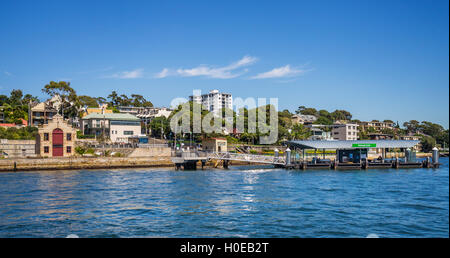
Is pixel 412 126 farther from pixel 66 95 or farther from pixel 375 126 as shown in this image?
pixel 66 95

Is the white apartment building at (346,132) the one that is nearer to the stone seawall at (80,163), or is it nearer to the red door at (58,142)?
the stone seawall at (80,163)

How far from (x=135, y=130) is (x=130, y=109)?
143 ft

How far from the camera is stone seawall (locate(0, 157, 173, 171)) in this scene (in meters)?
49.4

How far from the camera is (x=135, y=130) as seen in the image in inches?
3196

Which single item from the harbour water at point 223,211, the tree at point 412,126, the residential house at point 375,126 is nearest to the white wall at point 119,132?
the harbour water at point 223,211

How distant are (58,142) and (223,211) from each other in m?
44.2

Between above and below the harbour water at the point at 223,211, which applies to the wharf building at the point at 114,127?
above

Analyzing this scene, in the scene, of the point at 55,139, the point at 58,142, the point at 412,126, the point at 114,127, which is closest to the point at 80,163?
the point at 58,142

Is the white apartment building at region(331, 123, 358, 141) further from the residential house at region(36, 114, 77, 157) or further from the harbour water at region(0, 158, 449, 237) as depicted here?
the harbour water at region(0, 158, 449, 237)

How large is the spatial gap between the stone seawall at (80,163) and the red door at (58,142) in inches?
145

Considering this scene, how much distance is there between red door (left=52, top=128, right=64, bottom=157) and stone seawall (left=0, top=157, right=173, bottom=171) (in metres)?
3.68

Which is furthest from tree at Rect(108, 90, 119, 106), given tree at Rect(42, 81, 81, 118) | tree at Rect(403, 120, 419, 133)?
tree at Rect(403, 120, 419, 133)

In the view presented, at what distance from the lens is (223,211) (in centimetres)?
2075

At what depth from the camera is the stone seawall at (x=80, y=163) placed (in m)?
49.4
